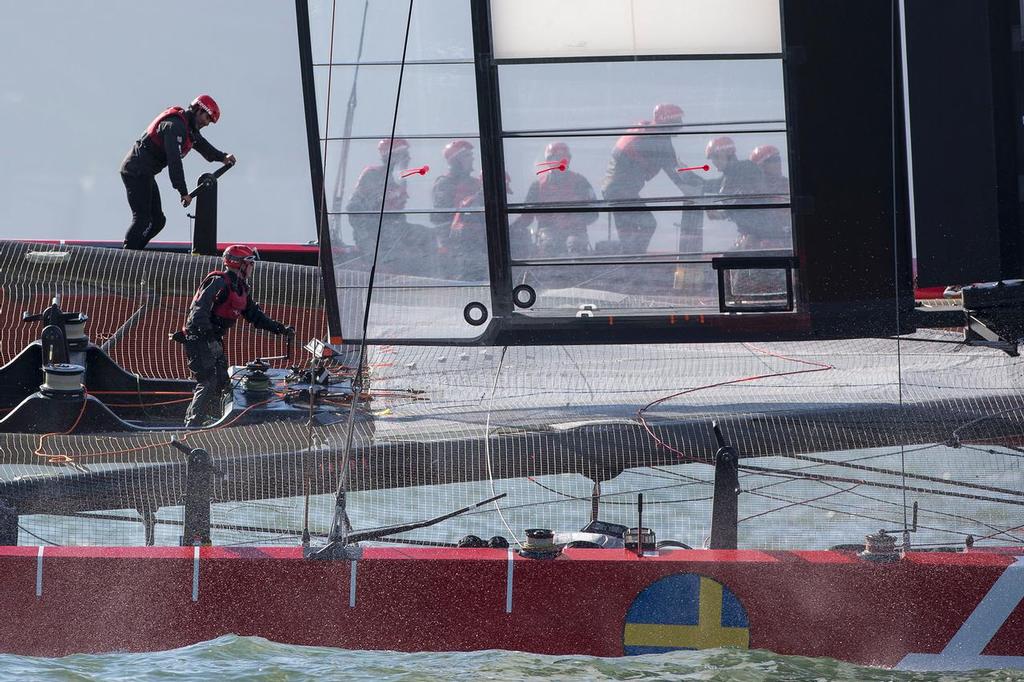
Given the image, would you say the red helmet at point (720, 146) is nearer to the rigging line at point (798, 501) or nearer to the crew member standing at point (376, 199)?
the crew member standing at point (376, 199)

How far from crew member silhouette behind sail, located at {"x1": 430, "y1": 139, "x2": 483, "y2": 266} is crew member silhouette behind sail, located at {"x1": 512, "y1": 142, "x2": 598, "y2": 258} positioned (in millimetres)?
182

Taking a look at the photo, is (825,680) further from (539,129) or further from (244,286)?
(244,286)

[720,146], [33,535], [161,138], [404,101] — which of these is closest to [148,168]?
[161,138]

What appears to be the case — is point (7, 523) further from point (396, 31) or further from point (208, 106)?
point (208, 106)

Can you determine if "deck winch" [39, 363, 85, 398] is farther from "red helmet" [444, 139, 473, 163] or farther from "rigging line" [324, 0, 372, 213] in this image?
"red helmet" [444, 139, 473, 163]

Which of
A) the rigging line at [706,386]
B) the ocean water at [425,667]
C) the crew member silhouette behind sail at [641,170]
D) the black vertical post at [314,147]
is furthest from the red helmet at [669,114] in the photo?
the ocean water at [425,667]

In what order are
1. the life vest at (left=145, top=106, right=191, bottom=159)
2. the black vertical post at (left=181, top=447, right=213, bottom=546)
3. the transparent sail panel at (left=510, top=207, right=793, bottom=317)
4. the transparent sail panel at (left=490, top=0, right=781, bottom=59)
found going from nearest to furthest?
the black vertical post at (left=181, top=447, right=213, bottom=546) → the transparent sail panel at (left=490, top=0, right=781, bottom=59) → the transparent sail panel at (left=510, top=207, right=793, bottom=317) → the life vest at (left=145, top=106, right=191, bottom=159)

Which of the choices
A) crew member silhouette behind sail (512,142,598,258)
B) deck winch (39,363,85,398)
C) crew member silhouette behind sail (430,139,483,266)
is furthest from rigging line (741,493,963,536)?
deck winch (39,363,85,398)

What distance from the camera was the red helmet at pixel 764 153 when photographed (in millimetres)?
3623

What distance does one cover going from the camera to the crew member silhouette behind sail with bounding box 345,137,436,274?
3.87m

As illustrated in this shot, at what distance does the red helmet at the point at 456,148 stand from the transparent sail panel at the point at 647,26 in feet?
1.22

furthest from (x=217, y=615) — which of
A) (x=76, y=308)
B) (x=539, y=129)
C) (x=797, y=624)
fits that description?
(x=76, y=308)

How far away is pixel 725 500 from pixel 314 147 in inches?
69.5

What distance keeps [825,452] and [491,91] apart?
1.48 m
